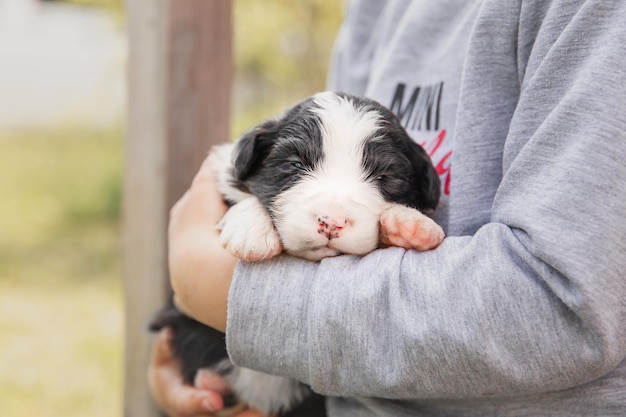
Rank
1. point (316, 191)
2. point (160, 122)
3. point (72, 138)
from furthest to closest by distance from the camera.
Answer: point (72, 138), point (160, 122), point (316, 191)

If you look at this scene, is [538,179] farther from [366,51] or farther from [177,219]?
[366,51]

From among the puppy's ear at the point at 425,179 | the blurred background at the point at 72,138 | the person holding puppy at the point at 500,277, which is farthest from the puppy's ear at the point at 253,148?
the blurred background at the point at 72,138

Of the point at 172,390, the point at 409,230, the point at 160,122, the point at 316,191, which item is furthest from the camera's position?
the point at 160,122

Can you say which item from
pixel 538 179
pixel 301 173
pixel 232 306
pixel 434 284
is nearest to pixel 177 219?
pixel 301 173

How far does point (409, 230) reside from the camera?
1.76 m

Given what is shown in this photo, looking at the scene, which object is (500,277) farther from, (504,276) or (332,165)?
(332,165)

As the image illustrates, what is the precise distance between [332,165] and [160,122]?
35.7 inches

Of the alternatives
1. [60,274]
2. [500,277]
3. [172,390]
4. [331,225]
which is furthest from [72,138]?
[500,277]

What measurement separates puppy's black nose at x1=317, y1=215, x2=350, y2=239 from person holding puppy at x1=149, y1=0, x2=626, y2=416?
79 mm

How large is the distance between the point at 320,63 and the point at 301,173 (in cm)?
799

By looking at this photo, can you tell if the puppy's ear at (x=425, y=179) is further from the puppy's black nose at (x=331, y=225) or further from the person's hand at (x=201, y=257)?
the person's hand at (x=201, y=257)

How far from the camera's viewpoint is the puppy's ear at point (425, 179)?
2.04 metres

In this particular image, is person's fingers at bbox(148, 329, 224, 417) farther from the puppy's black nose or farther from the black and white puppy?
the puppy's black nose

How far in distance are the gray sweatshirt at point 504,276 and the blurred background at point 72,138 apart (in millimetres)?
4548
